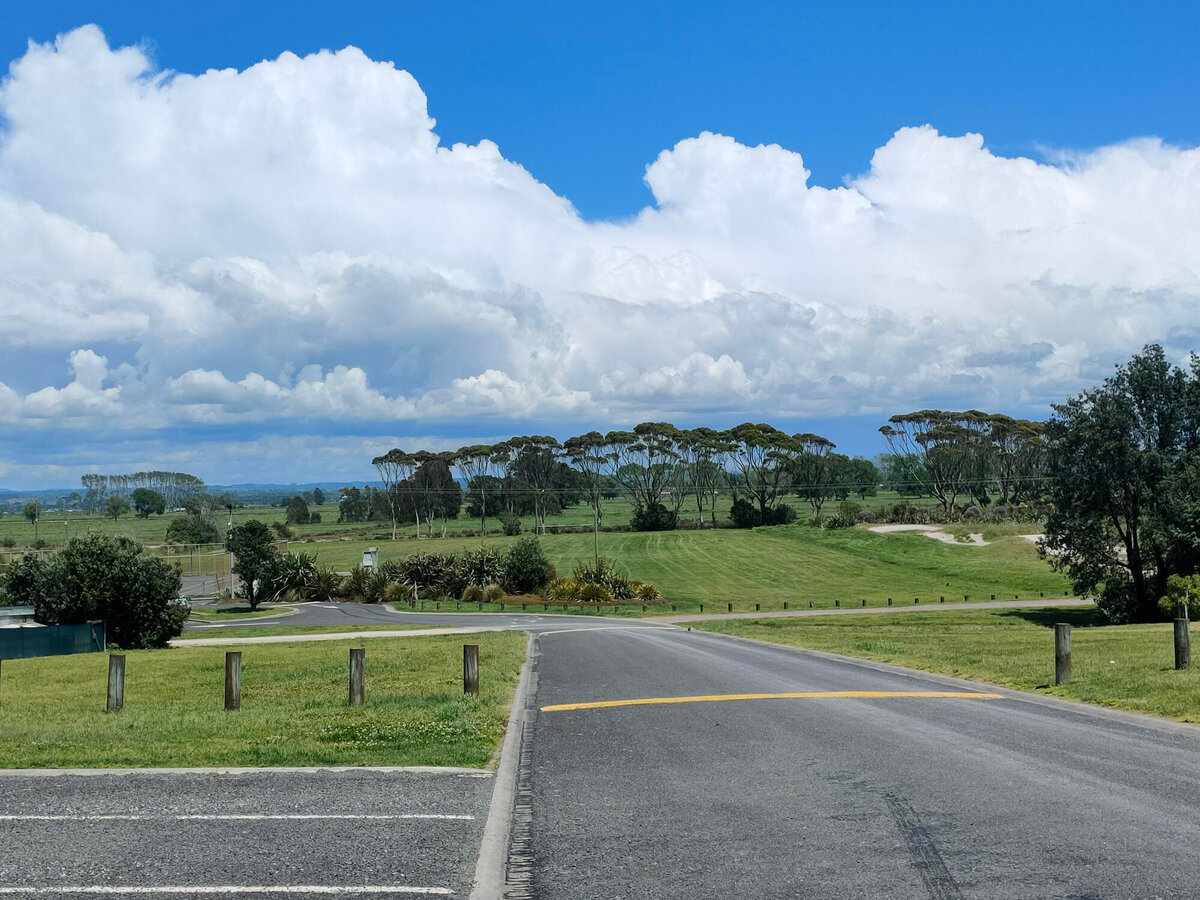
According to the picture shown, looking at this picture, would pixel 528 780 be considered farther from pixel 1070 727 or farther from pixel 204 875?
pixel 1070 727

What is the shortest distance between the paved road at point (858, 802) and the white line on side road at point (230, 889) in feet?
2.40

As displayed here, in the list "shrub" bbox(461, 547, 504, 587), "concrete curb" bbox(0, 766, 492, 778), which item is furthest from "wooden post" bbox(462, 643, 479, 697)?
"shrub" bbox(461, 547, 504, 587)

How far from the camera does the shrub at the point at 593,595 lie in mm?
65688

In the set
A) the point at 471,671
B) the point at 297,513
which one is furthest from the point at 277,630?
the point at 297,513

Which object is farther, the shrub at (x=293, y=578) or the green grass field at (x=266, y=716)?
the shrub at (x=293, y=578)

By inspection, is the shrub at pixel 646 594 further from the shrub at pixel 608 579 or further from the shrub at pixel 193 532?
the shrub at pixel 193 532

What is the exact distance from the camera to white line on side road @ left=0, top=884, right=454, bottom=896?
18.9 ft

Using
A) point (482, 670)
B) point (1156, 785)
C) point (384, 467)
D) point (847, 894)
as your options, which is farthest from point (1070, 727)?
point (384, 467)

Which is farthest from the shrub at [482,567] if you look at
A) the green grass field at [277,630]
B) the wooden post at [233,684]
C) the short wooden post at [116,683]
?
the wooden post at [233,684]

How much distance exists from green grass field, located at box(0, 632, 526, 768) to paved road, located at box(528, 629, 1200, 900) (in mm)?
1247

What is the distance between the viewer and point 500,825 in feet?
23.8

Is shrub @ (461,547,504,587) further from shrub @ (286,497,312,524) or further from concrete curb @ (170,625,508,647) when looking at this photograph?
shrub @ (286,497,312,524)

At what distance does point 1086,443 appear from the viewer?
46656mm

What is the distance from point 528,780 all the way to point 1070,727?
580 cm
